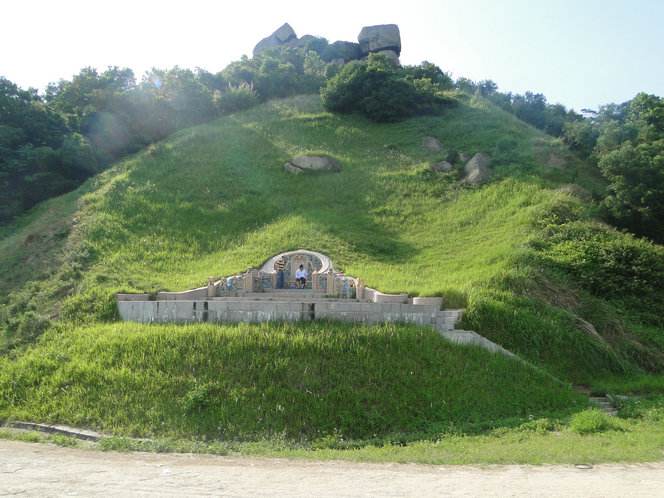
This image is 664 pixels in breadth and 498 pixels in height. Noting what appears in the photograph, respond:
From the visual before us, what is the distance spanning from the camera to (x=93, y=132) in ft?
120

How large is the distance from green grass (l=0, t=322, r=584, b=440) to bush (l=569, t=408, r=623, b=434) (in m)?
1.17

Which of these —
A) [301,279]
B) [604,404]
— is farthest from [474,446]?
[301,279]

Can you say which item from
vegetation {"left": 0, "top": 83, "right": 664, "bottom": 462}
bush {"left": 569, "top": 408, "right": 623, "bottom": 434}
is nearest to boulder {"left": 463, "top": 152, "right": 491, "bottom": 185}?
vegetation {"left": 0, "top": 83, "right": 664, "bottom": 462}

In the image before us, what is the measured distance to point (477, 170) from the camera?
29.1 meters

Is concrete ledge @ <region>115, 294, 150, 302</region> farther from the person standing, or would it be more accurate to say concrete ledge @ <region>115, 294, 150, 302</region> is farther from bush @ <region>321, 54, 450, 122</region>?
bush @ <region>321, 54, 450, 122</region>

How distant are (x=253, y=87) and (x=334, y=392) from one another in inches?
1535

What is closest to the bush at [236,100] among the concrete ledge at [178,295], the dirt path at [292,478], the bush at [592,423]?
the concrete ledge at [178,295]

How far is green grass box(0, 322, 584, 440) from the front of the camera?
35.6ft

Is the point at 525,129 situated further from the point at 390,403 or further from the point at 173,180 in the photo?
the point at 390,403

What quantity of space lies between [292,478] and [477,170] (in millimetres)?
23764

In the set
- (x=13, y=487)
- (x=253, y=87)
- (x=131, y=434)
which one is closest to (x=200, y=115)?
(x=253, y=87)

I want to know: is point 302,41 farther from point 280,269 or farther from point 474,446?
point 474,446

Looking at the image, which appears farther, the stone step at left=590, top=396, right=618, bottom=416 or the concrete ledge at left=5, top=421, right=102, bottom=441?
the stone step at left=590, top=396, right=618, bottom=416

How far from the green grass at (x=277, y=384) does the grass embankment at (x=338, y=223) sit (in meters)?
2.65
